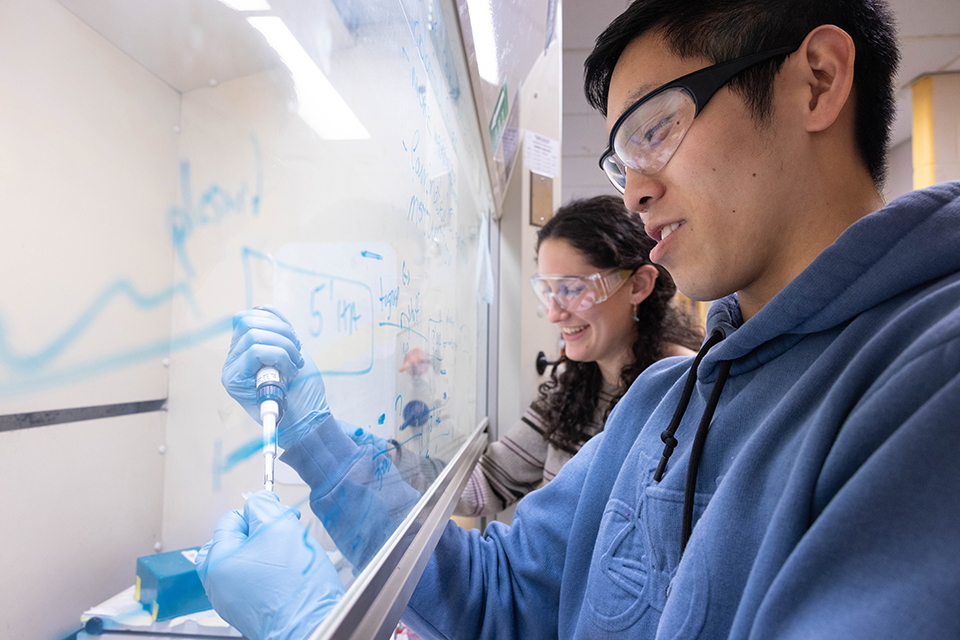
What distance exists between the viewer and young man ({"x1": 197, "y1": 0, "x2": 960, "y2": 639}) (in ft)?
1.11

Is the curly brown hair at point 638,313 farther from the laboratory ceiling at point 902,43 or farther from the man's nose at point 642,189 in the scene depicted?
the man's nose at point 642,189

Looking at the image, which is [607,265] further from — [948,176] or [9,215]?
[948,176]

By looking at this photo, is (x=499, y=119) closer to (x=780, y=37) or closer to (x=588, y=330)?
(x=588, y=330)

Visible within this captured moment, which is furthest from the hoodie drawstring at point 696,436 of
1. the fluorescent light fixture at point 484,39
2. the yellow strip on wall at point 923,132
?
the yellow strip on wall at point 923,132

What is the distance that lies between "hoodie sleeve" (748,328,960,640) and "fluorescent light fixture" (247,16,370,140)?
18.7 inches

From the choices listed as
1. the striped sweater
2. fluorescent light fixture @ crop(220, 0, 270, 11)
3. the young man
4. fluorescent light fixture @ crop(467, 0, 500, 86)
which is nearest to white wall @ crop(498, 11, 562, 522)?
the striped sweater

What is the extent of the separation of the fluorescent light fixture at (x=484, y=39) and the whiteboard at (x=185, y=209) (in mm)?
446

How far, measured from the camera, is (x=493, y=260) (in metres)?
1.92

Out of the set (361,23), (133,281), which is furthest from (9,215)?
(361,23)

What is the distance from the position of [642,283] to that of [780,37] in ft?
3.30

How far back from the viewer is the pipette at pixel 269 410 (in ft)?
1.08

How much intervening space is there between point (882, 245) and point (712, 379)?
0.80 feet

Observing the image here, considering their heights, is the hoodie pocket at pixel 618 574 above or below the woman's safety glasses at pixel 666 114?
below

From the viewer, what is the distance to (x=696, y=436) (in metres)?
0.59
